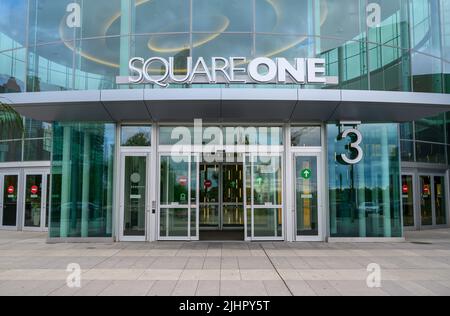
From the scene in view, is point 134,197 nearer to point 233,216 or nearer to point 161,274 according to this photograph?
point 161,274

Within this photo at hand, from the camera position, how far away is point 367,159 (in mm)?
13891

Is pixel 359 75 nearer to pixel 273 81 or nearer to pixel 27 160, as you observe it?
pixel 273 81

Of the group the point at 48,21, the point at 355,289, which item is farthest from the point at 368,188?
the point at 48,21

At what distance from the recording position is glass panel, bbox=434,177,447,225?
19.3 metres

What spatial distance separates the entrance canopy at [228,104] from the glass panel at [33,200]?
5.93 meters

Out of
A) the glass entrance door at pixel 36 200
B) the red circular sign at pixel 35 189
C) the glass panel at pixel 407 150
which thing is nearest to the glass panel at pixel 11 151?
the glass entrance door at pixel 36 200

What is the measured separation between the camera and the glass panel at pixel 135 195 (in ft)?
45.0

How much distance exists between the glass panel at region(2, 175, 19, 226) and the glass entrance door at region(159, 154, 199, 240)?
803 cm

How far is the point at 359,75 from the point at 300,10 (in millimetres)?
2828

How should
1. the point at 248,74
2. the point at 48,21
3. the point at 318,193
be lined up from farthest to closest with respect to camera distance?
the point at 48,21, the point at 318,193, the point at 248,74

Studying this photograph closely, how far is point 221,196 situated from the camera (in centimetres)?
1869

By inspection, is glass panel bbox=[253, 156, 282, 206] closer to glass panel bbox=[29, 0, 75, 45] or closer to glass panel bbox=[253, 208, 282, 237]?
glass panel bbox=[253, 208, 282, 237]

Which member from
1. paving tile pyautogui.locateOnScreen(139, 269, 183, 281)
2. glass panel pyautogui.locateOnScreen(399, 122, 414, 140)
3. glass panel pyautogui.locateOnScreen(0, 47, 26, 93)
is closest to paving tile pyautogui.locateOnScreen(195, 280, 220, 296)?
paving tile pyautogui.locateOnScreen(139, 269, 183, 281)

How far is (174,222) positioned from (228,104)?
4.13 meters
